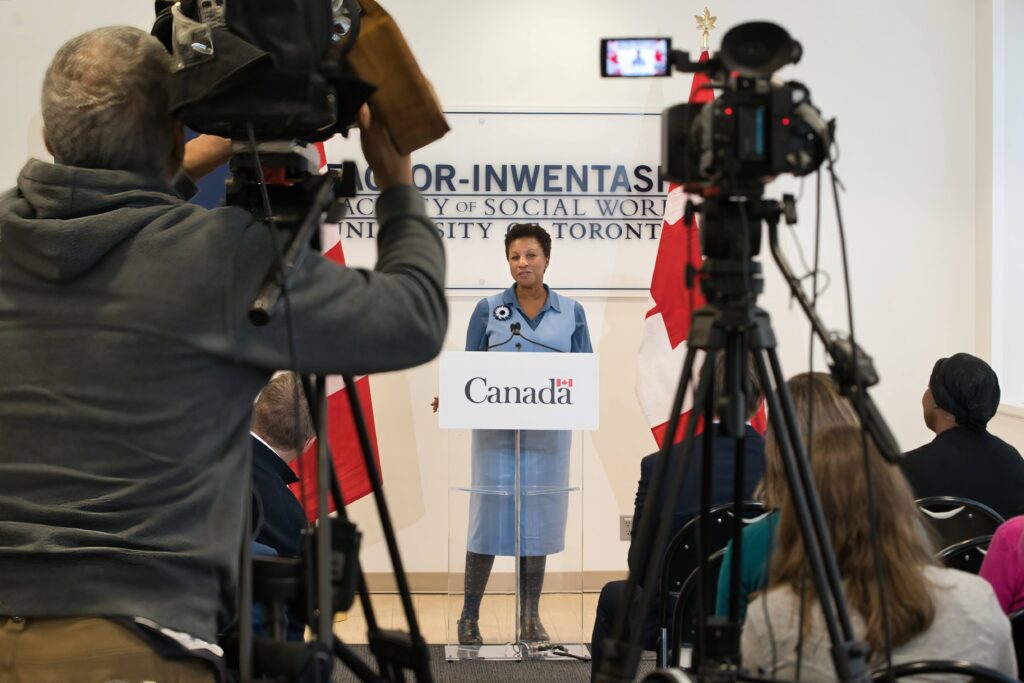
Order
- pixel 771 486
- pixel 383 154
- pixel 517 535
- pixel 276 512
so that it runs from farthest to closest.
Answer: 1. pixel 517 535
2. pixel 276 512
3. pixel 771 486
4. pixel 383 154

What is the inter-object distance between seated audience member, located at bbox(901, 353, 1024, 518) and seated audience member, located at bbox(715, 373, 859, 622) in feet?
1.96

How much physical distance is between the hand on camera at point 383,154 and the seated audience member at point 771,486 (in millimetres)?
714

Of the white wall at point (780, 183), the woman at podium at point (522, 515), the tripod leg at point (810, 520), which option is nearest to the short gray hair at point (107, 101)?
the tripod leg at point (810, 520)

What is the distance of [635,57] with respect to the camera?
1656 millimetres

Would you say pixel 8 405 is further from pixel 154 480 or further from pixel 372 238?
pixel 372 238

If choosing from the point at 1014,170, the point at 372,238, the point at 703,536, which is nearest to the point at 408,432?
the point at 372,238

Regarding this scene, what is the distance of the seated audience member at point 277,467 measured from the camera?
2541mm

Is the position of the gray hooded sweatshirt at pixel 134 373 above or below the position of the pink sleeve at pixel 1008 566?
above

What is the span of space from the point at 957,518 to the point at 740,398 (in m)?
1.50

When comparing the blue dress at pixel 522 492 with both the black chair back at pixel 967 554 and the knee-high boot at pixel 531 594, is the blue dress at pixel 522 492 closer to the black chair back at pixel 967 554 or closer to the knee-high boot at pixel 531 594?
the knee-high boot at pixel 531 594

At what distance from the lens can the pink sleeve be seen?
2148mm

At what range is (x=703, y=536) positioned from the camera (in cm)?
144

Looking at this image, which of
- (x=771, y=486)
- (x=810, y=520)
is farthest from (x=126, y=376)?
(x=771, y=486)

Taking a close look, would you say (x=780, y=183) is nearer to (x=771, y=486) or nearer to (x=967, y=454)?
(x=967, y=454)
